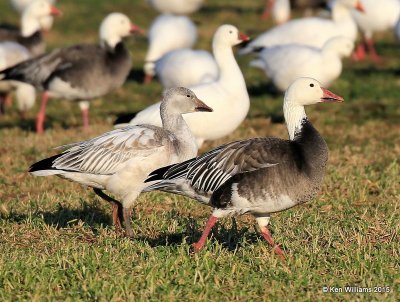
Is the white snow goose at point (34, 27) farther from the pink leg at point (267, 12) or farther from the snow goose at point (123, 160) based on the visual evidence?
the pink leg at point (267, 12)

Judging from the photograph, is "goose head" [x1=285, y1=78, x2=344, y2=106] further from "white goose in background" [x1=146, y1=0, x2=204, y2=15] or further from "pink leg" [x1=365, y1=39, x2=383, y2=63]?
"white goose in background" [x1=146, y1=0, x2=204, y2=15]

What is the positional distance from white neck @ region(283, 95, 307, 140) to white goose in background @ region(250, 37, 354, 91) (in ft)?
19.0

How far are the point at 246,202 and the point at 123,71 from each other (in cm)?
675

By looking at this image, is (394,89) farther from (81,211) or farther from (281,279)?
(281,279)

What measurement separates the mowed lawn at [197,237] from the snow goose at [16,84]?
47.4 inches

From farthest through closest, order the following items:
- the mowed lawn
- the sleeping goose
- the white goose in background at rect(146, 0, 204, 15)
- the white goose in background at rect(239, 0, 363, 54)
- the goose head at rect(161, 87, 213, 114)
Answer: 1. the white goose in background at rect(146, 0, 204, 15)
2. the white goose in background at rect(239, 0, 363, 54)
3. the goose head at rect(161, 87, 213, 114)
4. the sleeping goose
5. the mowed lawn

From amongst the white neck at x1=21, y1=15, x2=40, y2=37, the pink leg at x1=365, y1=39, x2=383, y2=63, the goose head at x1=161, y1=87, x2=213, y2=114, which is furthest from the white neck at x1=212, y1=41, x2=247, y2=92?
the pink leg at x1=365, y1=39, x2=383, y2=63

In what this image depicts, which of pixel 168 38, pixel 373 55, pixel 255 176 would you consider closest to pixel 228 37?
pixel 255 176

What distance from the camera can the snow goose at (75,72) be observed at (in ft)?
38.2

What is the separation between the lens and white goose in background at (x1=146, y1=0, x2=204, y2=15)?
19.8m

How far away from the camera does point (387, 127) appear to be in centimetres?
1160

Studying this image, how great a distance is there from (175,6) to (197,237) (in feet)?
46.3

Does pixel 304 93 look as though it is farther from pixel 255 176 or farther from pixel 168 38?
pixel 168 38

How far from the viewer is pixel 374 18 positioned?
58.6 ft
